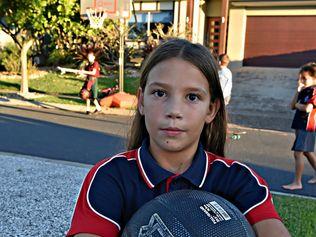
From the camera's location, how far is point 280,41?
22.2 metres

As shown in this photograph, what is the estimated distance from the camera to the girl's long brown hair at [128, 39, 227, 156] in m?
1.82

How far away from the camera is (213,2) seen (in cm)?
2342

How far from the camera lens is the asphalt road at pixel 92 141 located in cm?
694

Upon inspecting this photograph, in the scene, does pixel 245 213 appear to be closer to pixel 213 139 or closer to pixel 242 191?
pixel 242 191

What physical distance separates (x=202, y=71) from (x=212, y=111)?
0.28 meters

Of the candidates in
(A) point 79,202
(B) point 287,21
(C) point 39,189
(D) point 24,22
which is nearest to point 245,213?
(A) point 79,202

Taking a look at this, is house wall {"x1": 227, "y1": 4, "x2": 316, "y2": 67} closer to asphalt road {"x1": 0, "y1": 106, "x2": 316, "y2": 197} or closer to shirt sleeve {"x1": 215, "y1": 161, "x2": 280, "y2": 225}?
asphalt road {"x1": 0, "y1": 106, "x2": 316, "y2": 197}

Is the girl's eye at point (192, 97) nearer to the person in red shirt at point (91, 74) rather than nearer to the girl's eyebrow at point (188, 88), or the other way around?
the girl's eyebrow at point (188, 88)

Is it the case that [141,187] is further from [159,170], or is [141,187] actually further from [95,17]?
[95,17]

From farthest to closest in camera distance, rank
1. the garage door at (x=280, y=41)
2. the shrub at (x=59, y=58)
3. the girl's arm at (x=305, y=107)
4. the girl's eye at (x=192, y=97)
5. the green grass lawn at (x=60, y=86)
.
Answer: the shrub at (x=59, y=58) < the garage door at (x=280, y=41) < the green grass lawn at (x=60, y=86) < the girl's arm at (x=305, y=107) < the girl's eye at (x=192, y=97)

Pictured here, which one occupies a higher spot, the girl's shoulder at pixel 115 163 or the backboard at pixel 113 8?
the backboard at pixel 113 8

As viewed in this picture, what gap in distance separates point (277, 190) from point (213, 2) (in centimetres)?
1924

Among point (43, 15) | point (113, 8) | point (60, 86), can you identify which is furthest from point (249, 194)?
point (60, 86)

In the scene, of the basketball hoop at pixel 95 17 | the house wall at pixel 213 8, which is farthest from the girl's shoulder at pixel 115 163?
the house wall at pixel 213 8
